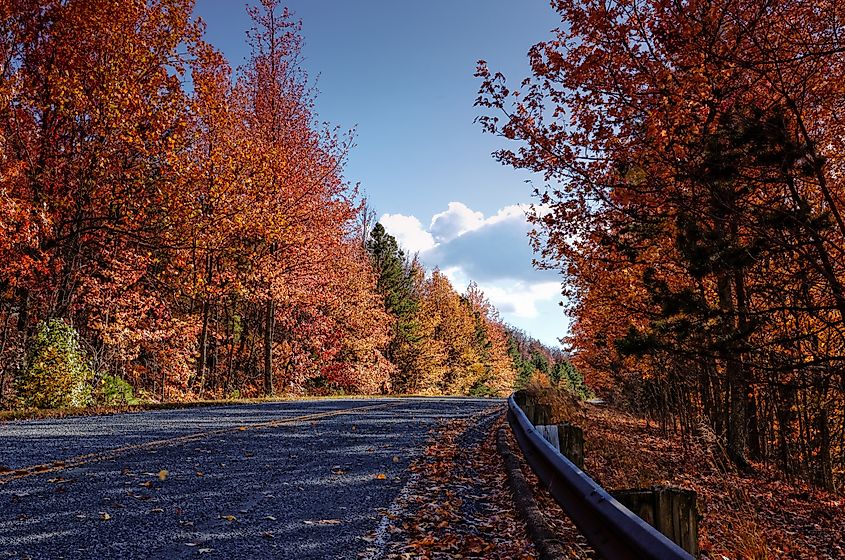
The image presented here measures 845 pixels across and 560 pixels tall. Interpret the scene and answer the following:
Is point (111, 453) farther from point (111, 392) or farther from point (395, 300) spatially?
point (395, 300)

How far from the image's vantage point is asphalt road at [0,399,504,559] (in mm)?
3650

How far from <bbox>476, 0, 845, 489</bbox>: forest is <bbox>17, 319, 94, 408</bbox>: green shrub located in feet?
39.4

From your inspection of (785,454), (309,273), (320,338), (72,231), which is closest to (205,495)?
(785,454)

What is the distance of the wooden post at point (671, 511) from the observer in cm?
263

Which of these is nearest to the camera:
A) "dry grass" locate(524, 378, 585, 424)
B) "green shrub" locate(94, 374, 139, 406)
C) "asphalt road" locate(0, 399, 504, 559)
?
"asphalt road" locate(0, 399, 504, 559)

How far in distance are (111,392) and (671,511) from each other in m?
17.9

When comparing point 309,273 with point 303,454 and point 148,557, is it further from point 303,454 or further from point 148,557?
point 148,557

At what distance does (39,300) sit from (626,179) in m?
20.6

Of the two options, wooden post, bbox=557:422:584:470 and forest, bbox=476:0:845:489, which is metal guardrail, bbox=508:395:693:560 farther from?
forest, bbox=476:0:845:489

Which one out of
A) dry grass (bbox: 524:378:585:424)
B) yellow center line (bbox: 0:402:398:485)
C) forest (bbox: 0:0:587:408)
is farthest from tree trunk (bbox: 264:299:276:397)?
yellow center line (bbox: 0:402:398:485)

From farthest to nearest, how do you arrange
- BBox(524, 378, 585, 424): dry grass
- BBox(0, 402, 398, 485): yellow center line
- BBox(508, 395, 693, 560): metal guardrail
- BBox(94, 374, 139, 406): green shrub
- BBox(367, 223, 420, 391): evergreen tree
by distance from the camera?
BBox(367, 223, 420, 391): evergreen tree
BBox(94, 374, 139, 406): green shrub
BBox(524, 378, 585, 424): dry grass
BBox(0, 402, 398, 485): yellow center line
BBox(508, 395, 693, 560): metal guardrail

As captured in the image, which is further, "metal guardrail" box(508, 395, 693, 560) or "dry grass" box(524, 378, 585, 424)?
"dry grass" box(524, 378, 585, 424)

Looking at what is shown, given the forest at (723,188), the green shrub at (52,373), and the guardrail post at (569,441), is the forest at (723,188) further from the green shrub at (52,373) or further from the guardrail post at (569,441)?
the green shrub at (52,373)

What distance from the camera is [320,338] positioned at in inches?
1176
